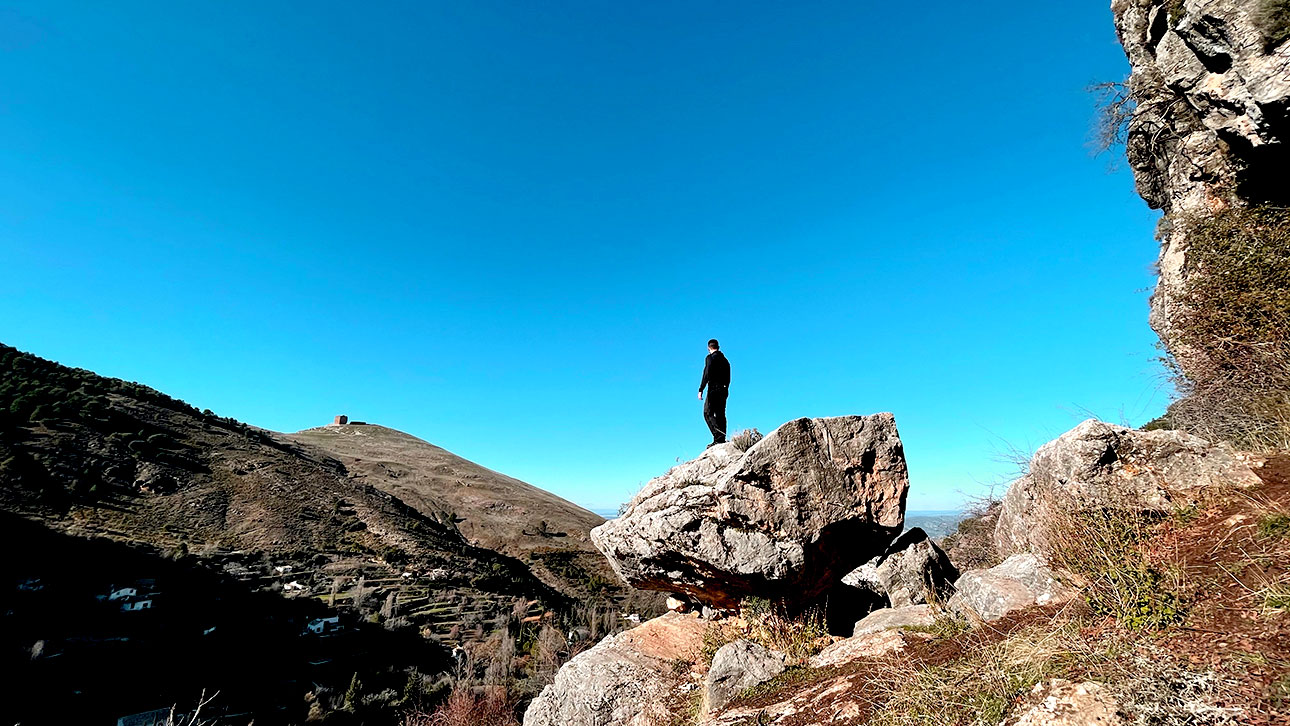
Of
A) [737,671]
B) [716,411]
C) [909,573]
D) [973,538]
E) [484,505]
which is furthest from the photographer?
[484,505]

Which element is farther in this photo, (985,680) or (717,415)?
(717,415)

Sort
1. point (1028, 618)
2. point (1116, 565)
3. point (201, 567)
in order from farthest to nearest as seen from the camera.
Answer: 1. point (201, 567)
2. point (1028, 618)
3. point (1116, 565)

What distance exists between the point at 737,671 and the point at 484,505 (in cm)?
5038

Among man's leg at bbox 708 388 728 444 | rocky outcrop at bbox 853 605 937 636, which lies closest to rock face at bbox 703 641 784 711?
rocky outcrop at bbox 853 605 937 636

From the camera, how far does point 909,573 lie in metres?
8.56

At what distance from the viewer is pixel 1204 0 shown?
8258 mm

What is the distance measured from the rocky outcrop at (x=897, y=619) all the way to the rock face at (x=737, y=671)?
4.89 ft

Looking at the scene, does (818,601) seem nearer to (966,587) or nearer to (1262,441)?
(966,587)

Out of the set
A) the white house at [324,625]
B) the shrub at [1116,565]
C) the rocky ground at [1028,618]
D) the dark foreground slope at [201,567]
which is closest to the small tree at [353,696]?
the dark foreground slope at [201,567]

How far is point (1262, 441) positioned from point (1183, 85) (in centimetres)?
857

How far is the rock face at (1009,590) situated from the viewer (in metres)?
5.26

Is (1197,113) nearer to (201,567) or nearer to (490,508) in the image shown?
(201,567)

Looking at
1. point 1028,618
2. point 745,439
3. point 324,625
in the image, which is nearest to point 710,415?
point 745,439

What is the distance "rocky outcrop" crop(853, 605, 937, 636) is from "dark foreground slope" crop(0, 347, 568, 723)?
22327 millimetres
